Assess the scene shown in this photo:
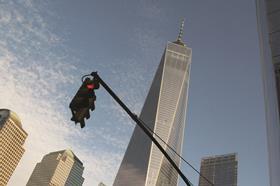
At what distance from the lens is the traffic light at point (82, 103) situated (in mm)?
5918

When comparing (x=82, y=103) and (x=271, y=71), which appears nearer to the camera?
(x=82, y=103)

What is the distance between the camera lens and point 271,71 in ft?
23.7

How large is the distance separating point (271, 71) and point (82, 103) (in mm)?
4207

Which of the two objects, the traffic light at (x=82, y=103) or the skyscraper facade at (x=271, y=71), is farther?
the skyscraper facade at (x=271, y=71)

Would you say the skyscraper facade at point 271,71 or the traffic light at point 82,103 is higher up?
the skyscraper facade at point 271,71

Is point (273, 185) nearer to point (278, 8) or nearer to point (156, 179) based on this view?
point (278, 8)

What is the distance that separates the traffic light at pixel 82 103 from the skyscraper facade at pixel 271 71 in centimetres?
368

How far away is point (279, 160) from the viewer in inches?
248

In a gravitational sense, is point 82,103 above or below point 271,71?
below

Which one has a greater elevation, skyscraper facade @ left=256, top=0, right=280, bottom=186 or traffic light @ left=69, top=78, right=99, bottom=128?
skyscraper facade @ left=256, top=0, right=280, bottom=186

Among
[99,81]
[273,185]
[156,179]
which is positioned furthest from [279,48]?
[156,179]

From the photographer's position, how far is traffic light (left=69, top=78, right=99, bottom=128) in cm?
592

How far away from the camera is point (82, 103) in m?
6.00

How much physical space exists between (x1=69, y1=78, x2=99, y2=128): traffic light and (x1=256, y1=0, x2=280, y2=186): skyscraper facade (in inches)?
145
